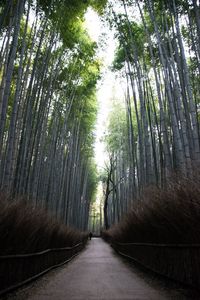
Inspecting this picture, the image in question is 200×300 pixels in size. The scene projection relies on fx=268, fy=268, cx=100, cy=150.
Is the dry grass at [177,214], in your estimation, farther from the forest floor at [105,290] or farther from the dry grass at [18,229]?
the dry grass at [18,229]

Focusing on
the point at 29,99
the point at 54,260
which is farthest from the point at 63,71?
the point at 54,260

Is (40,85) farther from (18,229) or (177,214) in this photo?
(177,214)

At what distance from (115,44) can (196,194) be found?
892cm

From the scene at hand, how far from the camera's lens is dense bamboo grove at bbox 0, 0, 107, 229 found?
17.1ft

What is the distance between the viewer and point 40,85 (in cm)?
701

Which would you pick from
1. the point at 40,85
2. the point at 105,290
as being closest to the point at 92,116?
the point at 40,85

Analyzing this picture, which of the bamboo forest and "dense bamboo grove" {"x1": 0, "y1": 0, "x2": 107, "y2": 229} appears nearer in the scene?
the bamboo forest

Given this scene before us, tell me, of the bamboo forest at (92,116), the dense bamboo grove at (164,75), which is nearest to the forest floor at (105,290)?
the bamboo forest at (92,116)

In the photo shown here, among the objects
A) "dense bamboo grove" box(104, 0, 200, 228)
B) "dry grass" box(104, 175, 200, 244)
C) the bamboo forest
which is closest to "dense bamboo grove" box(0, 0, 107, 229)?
the bamboo forest

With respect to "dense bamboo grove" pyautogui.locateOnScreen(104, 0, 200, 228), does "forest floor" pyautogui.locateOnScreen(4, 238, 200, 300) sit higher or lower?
lower

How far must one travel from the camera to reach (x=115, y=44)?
33.6 feet

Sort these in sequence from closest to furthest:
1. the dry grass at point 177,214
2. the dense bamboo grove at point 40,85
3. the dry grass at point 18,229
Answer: the dry grass at point 177,214, the dry grass at point 18,229, the dense bamboo grove at point 40,85

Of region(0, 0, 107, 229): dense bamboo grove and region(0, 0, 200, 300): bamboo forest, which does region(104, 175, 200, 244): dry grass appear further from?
region(0, 0, 107, 229): dense bamboo grove

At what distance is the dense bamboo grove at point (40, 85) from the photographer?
5.23m
